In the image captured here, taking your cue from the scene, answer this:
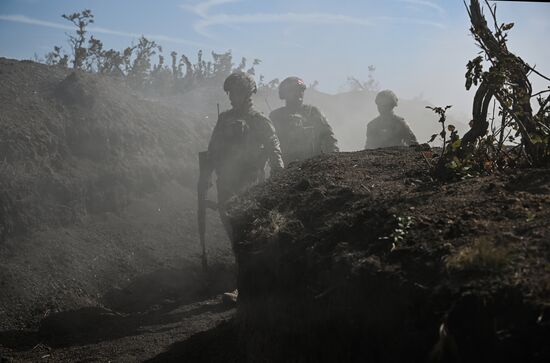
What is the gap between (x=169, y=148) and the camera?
11.6 meters

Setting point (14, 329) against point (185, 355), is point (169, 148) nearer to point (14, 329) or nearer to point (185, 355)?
point (14, 329)

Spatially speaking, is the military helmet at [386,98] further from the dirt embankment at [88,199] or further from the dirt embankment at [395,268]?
the dirt embankment at [395,268]

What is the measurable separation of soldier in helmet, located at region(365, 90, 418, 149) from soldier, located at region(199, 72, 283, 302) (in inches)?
106

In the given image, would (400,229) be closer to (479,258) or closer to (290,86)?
(479,258)

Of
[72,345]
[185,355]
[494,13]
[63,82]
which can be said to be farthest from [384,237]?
[63,82]

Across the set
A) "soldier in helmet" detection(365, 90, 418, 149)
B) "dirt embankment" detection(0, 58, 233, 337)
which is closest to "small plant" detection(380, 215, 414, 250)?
"dirt embankment" detection(0, 58, 233, 337)

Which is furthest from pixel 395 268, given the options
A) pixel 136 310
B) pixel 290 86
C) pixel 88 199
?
pixel 88 199

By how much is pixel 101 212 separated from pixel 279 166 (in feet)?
11.9

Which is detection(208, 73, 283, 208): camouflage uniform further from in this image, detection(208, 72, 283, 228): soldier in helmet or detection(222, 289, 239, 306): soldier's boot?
detection(222, 289, 239, 306): soldier's boot

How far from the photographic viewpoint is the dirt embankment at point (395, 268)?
1.85 metres

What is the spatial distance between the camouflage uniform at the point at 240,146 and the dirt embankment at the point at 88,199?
1.40 metres

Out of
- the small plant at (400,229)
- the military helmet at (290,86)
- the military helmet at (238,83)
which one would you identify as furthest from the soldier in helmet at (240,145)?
the small plant at (400,229)

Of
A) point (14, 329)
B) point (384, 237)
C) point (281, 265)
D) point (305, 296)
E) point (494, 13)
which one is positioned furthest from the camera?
point (14, 329)

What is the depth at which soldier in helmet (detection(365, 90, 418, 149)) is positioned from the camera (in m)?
9.37
